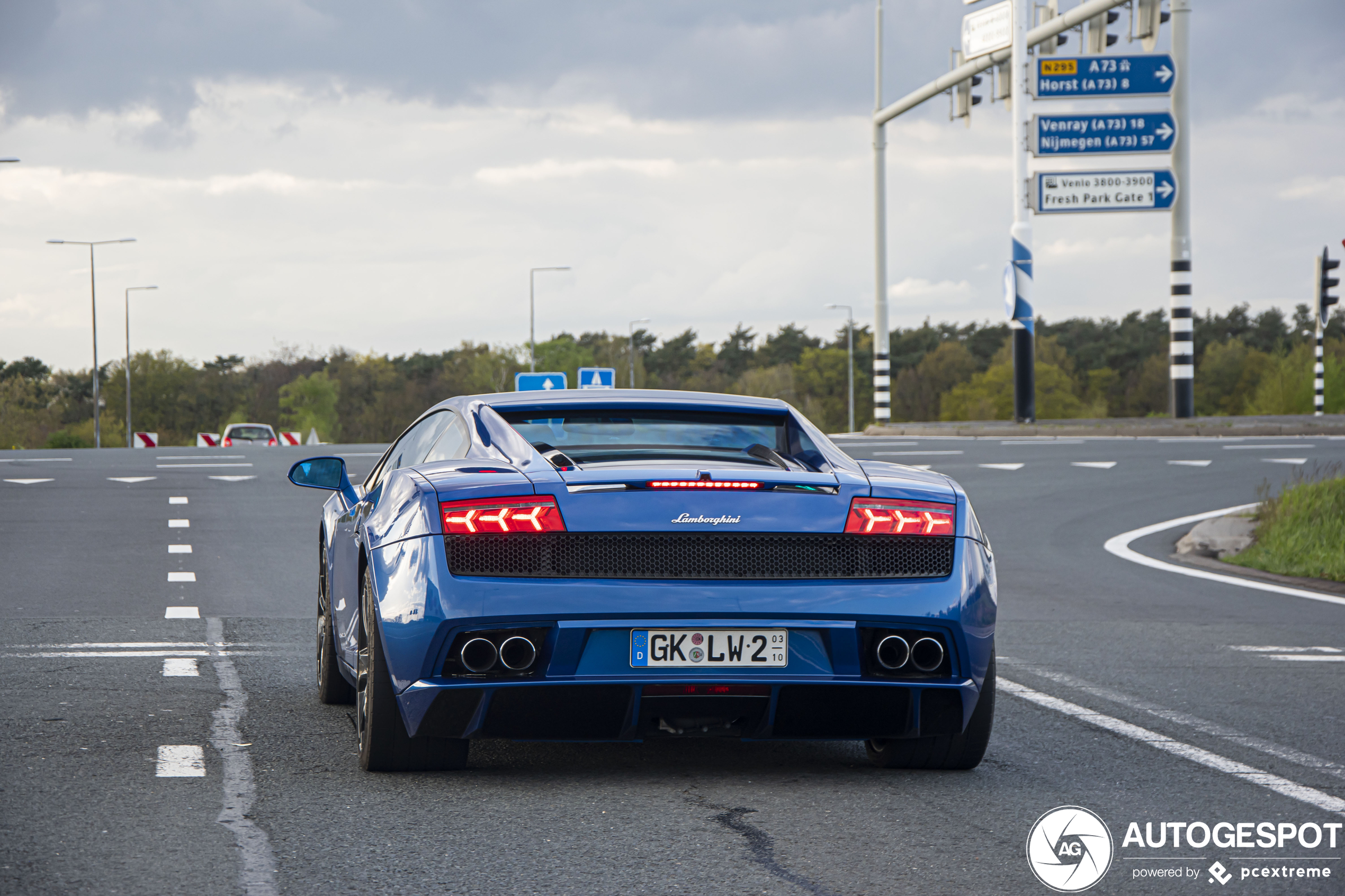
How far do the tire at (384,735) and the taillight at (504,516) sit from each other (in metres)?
0.49

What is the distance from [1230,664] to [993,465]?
15916 millimetres

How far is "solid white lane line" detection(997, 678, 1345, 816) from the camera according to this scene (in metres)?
4.75

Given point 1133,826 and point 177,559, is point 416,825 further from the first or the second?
point 177,559

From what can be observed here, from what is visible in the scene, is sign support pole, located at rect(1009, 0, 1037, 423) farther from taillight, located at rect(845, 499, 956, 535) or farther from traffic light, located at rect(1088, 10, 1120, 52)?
taillight, located at rect(845, 499, 956, 535)

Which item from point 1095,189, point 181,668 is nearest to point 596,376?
point 1095,189

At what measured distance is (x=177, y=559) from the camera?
13.7m

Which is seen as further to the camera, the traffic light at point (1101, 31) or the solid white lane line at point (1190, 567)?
the traffic light at point (1101, 31)

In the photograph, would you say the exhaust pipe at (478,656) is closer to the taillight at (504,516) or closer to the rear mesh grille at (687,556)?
the rear mesh grille at (687,556)

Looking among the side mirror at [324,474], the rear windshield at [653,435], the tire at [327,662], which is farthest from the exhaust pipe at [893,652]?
the side mirror at [324,474]

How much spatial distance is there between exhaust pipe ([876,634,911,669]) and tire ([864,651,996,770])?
15.8 inches

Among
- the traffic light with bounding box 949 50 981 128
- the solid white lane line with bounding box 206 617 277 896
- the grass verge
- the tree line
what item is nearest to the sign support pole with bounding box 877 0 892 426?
the traffic light with bounding box 949 50 981 128

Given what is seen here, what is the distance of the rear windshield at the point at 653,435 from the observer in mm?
5285

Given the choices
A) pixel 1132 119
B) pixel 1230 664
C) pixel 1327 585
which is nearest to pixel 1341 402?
pixel 1132 119

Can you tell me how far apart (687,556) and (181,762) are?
192cm
